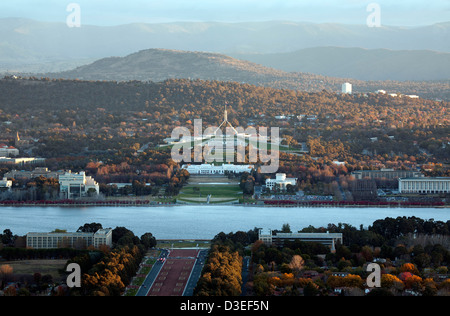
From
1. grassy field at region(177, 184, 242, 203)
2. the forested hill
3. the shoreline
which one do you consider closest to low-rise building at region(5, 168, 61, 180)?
the shoreline

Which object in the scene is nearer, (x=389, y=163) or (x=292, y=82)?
(x=389, y=163)

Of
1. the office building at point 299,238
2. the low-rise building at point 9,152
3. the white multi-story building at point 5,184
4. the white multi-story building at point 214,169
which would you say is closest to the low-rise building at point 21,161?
the low-rise building at point 9,152

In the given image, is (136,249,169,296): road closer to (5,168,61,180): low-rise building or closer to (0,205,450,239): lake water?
(0,205,450,239): lake water

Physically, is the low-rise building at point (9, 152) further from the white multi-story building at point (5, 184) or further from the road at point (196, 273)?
the road at point (196, 273)

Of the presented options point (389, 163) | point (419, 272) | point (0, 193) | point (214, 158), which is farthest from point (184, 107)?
point (419, 272)

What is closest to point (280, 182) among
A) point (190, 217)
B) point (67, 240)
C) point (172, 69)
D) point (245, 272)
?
point (190, 217)

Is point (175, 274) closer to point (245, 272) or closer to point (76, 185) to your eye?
point (245, 272)

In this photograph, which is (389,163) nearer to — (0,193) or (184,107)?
(0,193)
